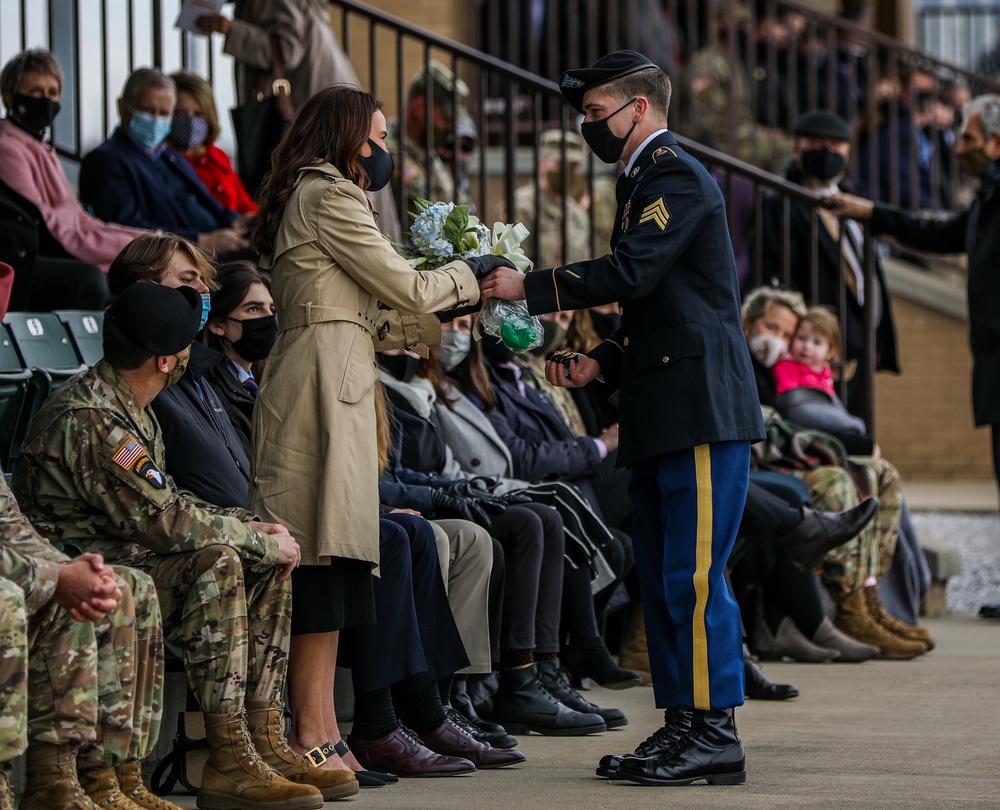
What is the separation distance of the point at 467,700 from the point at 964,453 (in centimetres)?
887

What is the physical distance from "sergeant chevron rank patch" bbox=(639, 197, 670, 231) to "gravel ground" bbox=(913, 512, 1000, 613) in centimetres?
436

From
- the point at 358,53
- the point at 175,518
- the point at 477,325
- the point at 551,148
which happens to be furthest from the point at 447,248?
the point at 358,53

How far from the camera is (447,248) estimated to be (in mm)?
4570

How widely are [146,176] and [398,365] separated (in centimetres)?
161

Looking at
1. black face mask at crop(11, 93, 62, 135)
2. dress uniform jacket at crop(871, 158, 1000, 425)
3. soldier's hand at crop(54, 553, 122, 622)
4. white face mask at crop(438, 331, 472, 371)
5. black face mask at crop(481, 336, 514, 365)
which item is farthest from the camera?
dress uniform jacket at crop(871, 158, 1000, 425)

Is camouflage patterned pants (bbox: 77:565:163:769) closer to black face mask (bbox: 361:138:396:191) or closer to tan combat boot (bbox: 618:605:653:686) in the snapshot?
black face mask (bbox: 361:138:396:191)

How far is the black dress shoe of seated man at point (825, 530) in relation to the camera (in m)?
6.23

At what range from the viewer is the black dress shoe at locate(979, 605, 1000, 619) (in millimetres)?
7629

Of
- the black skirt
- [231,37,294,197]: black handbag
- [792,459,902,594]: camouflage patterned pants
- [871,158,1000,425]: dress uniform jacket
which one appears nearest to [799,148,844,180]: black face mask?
[871,158,1000,425]: dress uniform jacket

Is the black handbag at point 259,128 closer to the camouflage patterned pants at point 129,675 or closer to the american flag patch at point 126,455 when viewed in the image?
the american flag patch at point 126,455

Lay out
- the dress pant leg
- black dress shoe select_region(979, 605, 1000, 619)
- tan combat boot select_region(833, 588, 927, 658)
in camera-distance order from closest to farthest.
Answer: the dress pant leg
tan combat boot select_region(833, 588, 927, 658)
black dress shoe select_region(979, 605, 1000, 619)

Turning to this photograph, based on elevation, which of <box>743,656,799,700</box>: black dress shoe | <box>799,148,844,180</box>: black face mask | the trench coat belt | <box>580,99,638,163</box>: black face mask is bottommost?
<box>743,656,799,700</box>: black dress shoe

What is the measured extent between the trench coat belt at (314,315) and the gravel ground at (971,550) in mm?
4706

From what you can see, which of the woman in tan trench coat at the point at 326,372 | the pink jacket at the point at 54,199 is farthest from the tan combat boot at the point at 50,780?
the pink jacket at the point at 54,199
